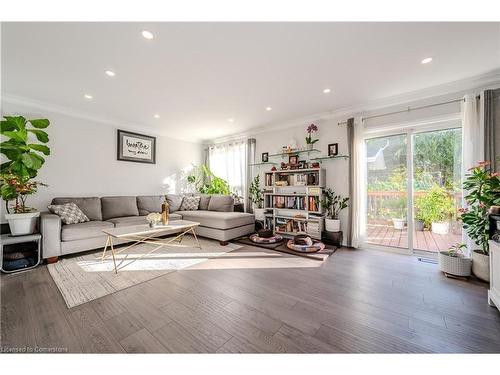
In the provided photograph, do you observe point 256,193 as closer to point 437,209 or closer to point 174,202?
point 174,202

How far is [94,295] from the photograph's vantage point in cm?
183

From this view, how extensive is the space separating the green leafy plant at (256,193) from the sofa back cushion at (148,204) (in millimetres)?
2162

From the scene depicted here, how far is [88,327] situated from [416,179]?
4.31 meters

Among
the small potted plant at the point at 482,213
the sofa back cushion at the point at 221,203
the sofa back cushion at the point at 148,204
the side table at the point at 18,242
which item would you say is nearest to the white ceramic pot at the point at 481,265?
the small potted plant at the point at 482,213

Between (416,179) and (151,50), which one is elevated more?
(151,50)

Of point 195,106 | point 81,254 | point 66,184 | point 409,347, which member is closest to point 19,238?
point 81,254

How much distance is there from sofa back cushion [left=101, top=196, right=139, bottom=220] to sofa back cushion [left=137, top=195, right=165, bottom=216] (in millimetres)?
118

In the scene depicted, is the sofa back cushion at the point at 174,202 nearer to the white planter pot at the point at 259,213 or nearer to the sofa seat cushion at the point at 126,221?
the sofa seat cushion at the point at 126,221

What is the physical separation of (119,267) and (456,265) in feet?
13.2

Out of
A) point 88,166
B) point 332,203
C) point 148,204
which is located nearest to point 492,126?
point 332,203

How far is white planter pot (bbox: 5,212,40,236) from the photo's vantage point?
2432mm

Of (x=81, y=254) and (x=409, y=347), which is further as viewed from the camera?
(x=81, y=254)
